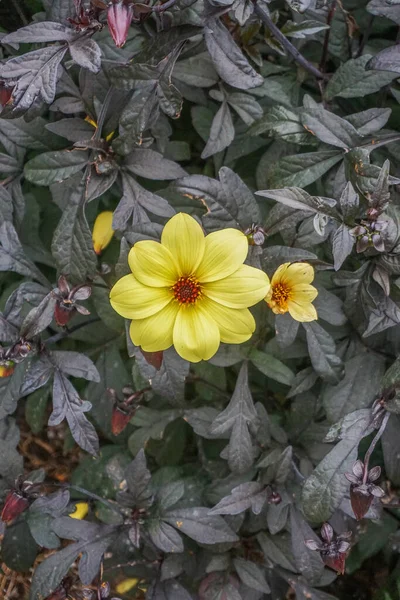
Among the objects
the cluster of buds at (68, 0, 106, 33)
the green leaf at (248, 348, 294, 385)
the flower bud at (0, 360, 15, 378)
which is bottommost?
the green leaf at (248, 348, 294, 385)

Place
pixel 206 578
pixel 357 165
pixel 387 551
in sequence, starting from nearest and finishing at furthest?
pixel 357 165 < pixel 206 578 < pixel 387 551

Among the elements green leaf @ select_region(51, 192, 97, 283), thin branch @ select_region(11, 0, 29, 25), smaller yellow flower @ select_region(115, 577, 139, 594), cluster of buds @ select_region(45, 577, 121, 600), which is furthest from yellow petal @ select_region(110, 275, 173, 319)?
smaller yellow flower @ select_region(115, 577, 139, 594)

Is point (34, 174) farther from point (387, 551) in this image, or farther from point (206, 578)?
point (387, 551)

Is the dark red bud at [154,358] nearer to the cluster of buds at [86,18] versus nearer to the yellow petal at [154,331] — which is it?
the yellow petal at [154,331]

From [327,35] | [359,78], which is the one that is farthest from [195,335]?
[327,35]

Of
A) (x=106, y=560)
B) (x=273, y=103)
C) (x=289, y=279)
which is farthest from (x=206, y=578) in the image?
(x=273, y=103)

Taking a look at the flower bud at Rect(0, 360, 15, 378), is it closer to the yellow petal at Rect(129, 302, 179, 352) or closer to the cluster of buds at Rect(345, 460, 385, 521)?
the yellow petal at Rect(129, 302, 179, 352)
